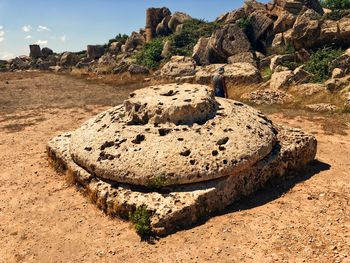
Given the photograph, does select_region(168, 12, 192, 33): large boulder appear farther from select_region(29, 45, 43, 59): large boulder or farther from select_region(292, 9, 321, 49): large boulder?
select_region(29, 45, 43, 59): large boulder

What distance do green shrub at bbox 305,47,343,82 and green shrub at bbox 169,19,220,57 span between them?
14400 millimetres

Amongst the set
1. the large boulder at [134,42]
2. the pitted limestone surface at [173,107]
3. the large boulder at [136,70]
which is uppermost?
the large boulder at [134,42]

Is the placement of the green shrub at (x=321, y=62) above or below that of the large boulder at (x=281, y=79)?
above

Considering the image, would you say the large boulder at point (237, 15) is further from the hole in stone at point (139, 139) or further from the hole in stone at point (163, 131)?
the hole in stone at point (139, 139)

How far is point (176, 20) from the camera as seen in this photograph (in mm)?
44250

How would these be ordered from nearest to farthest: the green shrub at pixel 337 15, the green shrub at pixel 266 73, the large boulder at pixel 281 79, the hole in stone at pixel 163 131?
the hole in stone at pixel 163 131 < the large boulder at pixel 281 79 < the green shrub at pixel 266 73 < the green shrub at pixel 337 15

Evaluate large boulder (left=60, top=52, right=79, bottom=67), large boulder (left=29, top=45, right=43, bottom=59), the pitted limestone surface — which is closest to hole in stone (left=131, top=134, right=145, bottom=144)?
the pitted limestone surface

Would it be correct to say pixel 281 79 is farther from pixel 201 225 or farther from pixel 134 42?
pixel 134 42

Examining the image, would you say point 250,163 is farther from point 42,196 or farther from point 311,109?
point 311,109

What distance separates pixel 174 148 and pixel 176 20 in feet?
124

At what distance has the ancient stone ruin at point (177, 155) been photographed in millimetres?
8508

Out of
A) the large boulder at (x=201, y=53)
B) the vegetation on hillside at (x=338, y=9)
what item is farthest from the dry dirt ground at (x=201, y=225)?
the large boulder at (x=201, y=53)

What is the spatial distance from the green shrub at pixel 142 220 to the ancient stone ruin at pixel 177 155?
0.11 metres

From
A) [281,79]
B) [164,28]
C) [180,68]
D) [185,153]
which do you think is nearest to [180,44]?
[180,68]
